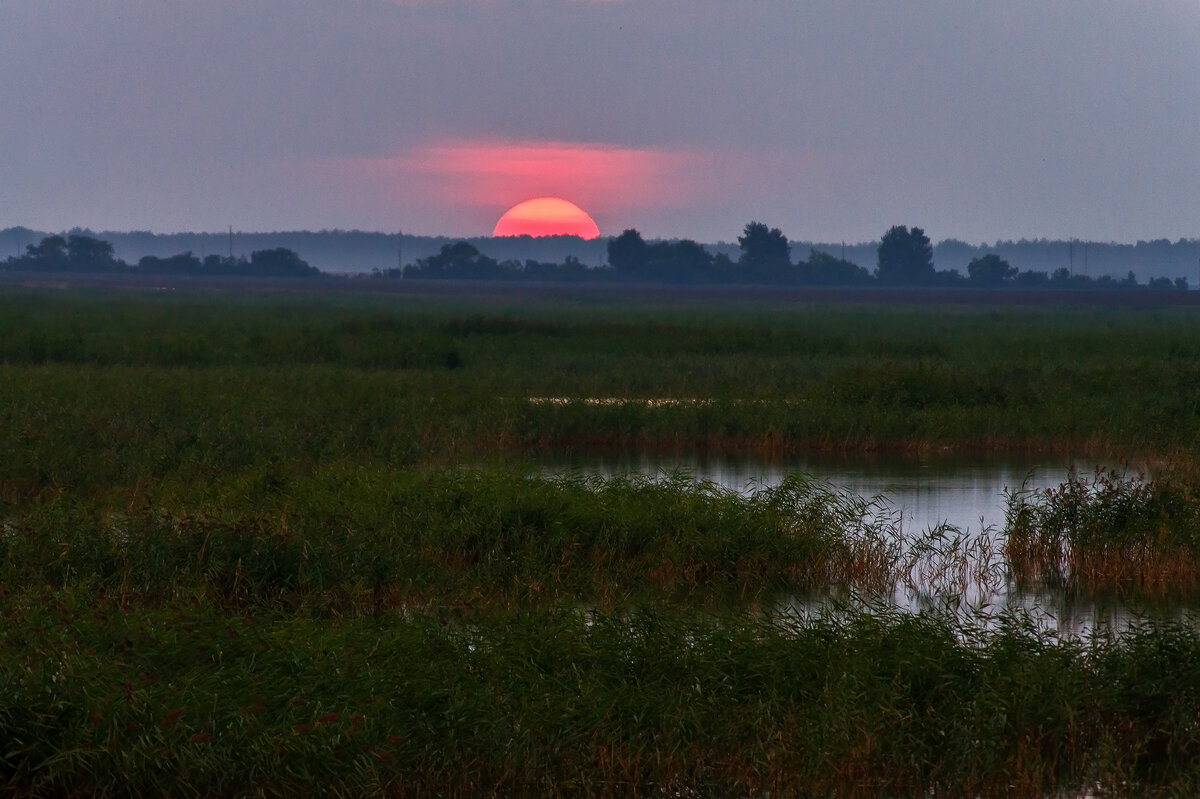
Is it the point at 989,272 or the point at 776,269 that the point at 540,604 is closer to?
the point at 776,269

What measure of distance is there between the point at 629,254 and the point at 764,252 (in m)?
13.0

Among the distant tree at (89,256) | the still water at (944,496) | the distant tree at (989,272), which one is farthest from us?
the distant tree at (89,256)

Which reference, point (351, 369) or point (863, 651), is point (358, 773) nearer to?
point (863, 651)

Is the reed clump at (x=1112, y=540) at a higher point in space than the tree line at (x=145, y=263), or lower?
lower

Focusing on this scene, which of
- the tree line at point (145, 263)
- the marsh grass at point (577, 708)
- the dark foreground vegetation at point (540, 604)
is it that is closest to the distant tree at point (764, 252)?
the tree line at point (145, 263)

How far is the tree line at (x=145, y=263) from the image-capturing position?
11969cm

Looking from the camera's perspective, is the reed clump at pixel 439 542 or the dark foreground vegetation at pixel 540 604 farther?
the reed clump at pixel 439 542

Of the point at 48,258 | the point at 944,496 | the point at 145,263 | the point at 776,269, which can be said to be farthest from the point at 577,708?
the point at 48,258

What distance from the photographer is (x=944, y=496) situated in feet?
52.8

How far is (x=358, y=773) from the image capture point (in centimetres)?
637

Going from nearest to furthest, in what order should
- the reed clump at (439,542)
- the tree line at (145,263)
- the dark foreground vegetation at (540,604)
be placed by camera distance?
1. the dark foreground vegetation at (540,604)
2. the reed clump at (439,542)
3. the tree line at (145,263)

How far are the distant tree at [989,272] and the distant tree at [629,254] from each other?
2840 centimetres

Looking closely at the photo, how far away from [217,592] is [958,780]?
553 centimetres

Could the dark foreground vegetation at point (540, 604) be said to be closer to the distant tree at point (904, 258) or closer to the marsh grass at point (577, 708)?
the marsh grass at point (577, 708)
